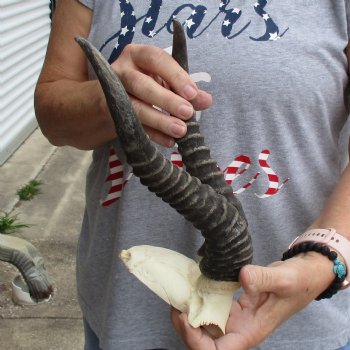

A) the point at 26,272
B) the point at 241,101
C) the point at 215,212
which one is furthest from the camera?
the point at 26,272

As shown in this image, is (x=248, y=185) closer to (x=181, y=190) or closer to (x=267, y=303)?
(x=267, y=303)

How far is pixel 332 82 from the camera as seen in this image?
1476mm

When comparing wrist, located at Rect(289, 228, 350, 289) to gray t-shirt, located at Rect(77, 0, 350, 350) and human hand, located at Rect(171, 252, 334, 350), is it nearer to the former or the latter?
human hand, located at Rect(171, 252, 334, 350)

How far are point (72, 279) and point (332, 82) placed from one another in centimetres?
299

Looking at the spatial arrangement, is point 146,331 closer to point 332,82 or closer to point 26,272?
point 332,82

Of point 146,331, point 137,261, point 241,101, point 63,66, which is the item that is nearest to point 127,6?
point 63,66

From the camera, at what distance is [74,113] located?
4.89 ft

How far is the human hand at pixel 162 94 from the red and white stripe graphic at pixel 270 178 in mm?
365

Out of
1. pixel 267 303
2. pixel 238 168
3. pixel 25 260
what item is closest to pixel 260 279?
pixel 267 303

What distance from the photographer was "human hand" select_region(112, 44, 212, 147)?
3.62ft

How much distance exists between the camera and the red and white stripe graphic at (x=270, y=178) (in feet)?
4.93

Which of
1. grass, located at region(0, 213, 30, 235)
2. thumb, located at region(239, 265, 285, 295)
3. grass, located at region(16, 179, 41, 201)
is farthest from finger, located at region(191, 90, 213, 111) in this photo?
grass, located at region(16, 179, 41, 201)

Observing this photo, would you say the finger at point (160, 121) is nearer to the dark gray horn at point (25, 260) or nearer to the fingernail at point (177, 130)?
the fingernail at point (177, 130)

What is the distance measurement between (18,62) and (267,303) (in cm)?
527
